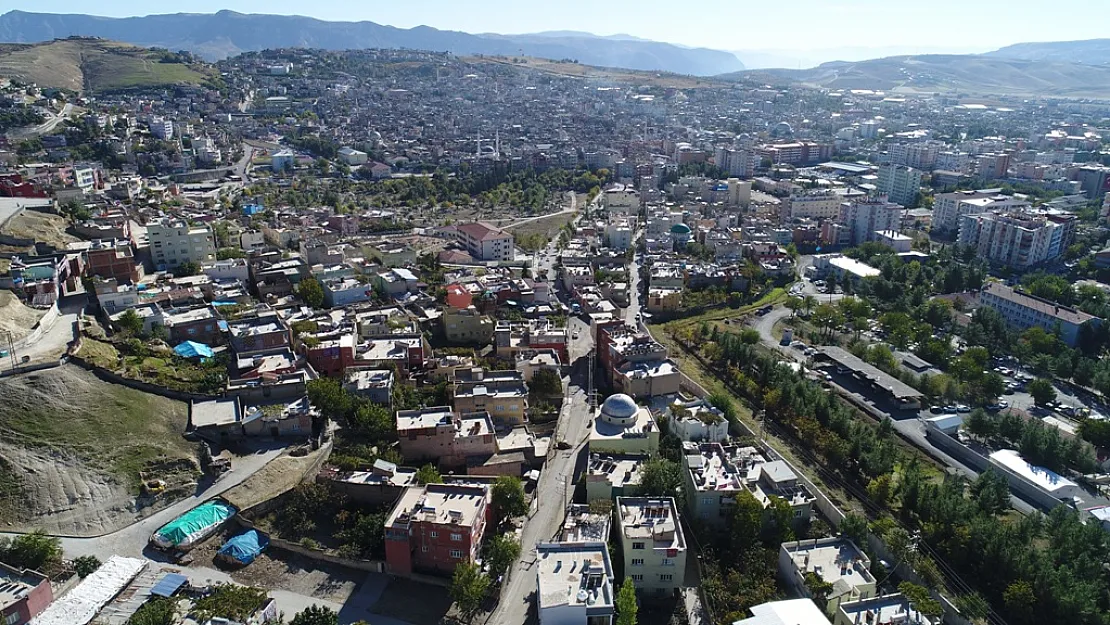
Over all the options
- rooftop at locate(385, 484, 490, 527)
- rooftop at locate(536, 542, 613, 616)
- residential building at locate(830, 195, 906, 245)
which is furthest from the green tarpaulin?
residential building at locate(830, 195, 906, 245)

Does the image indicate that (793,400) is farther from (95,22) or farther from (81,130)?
(95,22)

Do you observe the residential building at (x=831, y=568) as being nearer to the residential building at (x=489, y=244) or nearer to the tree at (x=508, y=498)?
the tree at (x=508, y=498)

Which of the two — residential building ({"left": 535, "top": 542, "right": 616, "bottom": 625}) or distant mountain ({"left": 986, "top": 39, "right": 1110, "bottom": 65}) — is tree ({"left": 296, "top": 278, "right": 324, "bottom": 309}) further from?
distant mountain ({"left": 986, "top": 39, "right": 1110, "bottom": 65})

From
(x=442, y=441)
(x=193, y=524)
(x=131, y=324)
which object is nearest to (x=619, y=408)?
(x=442, y=441)

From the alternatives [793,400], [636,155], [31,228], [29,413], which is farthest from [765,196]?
[29,413]

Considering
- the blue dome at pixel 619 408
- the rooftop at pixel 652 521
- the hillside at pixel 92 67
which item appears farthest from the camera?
the hillside at pixel 92 67

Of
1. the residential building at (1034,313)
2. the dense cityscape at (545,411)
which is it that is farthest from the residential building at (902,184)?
the residential building at (1034,313)
